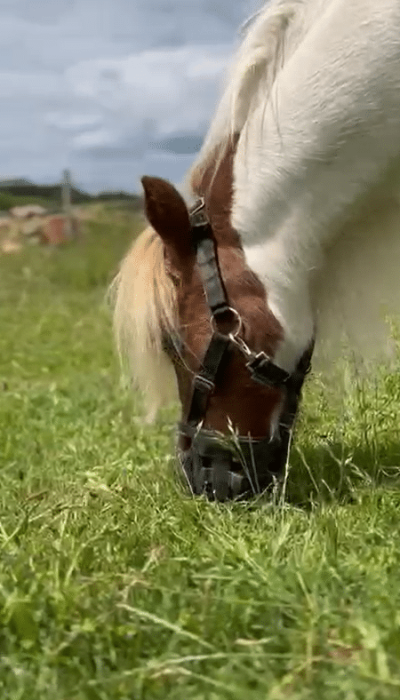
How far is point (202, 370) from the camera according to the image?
2812 millimetres

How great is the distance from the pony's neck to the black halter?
8 centimetres

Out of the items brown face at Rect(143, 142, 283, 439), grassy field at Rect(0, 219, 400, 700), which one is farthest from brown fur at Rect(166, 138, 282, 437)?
grassy field at Rect(0, 219, 400, 700)

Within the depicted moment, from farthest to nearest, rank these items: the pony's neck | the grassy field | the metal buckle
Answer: the metal buckle
the pony's neck
the grassy field

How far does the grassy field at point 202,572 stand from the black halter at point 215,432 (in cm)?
9

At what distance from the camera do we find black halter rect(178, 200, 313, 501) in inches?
109

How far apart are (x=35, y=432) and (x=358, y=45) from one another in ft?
7.66

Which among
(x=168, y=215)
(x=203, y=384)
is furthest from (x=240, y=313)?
(x=168, y=215)

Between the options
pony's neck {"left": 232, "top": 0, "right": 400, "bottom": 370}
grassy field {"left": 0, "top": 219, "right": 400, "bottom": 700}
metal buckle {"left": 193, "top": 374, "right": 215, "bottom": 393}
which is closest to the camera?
grassy field {"left": 0, "top": 219, "right": 400, "bottom": 700}

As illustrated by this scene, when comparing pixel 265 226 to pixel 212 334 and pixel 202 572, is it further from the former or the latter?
pixel 202 572

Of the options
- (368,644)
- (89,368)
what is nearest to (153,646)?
(368,644)

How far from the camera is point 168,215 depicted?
276 centimetres

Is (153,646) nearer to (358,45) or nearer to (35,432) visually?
(358,45)

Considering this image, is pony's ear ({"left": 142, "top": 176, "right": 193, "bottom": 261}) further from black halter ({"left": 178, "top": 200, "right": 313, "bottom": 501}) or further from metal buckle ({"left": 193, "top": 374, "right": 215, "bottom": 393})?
metal buckle ({"left": 193, "top": 374, "right": 215, "bottom": 393})

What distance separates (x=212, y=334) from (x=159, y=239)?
356 mm
